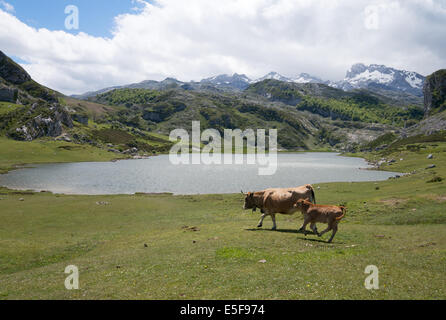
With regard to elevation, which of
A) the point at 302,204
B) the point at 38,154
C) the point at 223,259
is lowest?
the point at 223,259

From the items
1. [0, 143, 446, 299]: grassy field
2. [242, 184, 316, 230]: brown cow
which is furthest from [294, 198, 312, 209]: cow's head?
[0, 143, 446, 299]: grassy field

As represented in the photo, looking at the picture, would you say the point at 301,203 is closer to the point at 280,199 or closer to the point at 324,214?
the point at 324,214

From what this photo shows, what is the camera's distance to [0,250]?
23781 millimetres

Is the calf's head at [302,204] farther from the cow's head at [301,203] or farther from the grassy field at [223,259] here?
the grassy field at [223,259]

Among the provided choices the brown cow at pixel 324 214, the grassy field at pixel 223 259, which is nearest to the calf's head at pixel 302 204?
the brown cow at pixel 324 214

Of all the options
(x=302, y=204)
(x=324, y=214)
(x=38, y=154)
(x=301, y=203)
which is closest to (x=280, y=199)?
(x=301, y=203)

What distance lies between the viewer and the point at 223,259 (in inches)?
730

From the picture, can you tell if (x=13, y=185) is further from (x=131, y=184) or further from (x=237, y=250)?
(x=237, y=250)

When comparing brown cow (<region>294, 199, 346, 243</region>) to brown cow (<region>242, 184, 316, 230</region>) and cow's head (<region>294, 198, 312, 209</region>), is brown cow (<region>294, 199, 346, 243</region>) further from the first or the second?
brown cow (<region>242, 184, 316, 230</region>)

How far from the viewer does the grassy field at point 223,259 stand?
44.8 feet
